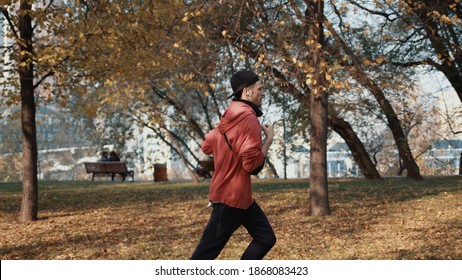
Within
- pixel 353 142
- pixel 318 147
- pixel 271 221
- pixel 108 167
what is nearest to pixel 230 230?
pixel 271 221

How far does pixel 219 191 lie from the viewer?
209 inches

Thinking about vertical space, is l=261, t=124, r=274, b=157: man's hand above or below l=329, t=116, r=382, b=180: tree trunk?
below

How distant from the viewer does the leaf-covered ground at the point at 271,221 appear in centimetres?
964

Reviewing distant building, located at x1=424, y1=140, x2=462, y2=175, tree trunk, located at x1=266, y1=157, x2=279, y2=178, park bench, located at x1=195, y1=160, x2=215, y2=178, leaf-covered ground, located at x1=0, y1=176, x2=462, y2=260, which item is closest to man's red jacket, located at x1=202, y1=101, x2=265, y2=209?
leaf-covered ground, located at x1=0, y1=176, x2=462, y2=260

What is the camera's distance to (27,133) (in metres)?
14.1

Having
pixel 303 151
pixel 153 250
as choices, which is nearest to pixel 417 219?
pixel 153 250

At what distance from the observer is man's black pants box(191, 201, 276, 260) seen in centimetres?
536

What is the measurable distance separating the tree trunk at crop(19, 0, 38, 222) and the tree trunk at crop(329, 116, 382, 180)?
495 inches

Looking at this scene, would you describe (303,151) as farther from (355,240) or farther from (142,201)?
(355,240)

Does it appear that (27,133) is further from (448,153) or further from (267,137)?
(448,153)

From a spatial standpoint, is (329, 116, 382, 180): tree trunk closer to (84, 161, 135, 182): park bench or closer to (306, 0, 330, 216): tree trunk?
(84, 161, 135, 182): park bench

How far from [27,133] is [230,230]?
31.8ft

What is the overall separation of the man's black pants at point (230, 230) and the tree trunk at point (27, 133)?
9.19 m

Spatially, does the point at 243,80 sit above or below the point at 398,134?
below
